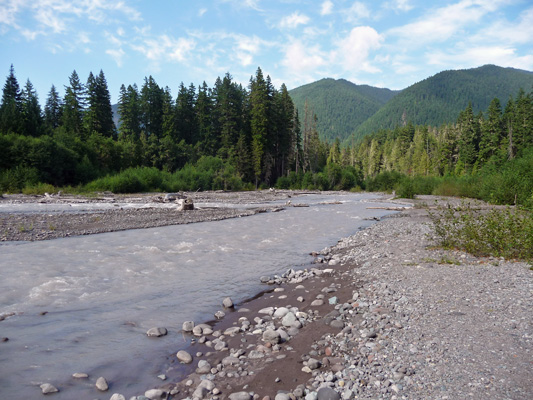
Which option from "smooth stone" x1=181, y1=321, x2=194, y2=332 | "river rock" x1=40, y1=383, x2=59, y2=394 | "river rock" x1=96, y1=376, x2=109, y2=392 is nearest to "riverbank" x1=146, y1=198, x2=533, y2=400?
"smooth stone" x1=181, y1=321, x2=194, y2=332

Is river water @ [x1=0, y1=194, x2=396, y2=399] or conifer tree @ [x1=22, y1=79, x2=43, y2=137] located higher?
conifer tree @ [x1=22, y1=79, x2=43, y2=137]

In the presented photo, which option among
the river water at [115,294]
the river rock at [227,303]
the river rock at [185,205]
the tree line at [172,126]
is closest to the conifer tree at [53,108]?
the tree line at [172,126]

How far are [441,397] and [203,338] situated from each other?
3327 millimetres

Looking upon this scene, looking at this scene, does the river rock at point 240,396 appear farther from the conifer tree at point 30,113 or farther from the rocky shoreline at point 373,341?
the conifer tree at point 30,113

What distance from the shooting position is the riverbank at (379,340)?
326 centimetres

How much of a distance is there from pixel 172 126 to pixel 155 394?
6081 centimetres

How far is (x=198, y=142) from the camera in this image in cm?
5947

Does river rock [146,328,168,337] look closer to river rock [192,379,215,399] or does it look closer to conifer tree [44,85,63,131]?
river rock [192,379,215,399]

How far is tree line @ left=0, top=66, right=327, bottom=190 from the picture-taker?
45469 millimetres

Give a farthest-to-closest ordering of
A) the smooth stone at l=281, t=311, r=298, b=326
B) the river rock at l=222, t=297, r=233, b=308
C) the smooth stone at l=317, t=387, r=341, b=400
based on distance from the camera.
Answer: the river rock at l=222, t=297, r=233, b=308
the smooth stone at l=281, t=311, r=298, b=326
the smooth stone at l=317, t=387, r=341, b=400

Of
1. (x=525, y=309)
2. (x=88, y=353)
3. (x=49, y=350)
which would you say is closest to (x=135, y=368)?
(x=88, y=353)

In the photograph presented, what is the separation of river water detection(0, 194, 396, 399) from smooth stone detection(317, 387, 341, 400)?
2.01m

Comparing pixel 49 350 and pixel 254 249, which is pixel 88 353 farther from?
pixel 254 249

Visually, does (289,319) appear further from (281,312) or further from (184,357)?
(184,357)
